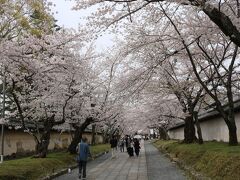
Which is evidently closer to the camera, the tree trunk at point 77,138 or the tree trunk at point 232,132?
the tree trunk at point 232,132

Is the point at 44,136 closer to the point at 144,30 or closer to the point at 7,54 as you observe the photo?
the point at 144,30

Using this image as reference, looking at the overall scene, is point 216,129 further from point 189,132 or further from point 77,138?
point 77,138

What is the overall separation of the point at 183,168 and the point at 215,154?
14.3 feet

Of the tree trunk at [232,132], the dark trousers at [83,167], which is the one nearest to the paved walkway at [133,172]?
the dark trousers at [83,167]

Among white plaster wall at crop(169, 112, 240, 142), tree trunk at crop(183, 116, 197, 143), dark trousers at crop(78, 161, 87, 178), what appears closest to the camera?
dark trousers at crop(78, 161, 87, 178)

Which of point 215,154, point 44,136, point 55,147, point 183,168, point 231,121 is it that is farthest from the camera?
point 55,147

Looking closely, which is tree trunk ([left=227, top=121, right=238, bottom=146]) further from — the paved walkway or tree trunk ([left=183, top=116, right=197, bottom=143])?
tree trunk ([left=183, top=116, right=197, bottom=143])

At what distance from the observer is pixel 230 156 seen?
1375 cm

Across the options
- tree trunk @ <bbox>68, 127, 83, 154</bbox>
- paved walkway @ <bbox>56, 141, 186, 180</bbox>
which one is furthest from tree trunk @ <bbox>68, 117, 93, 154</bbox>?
paved walkway @ <bbox>56, 141, 186, 180</bbox>

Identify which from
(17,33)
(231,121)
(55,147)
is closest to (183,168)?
(231,121)

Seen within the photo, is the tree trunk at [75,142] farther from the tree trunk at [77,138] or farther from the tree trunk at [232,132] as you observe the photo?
the tree trunk at [232,132]

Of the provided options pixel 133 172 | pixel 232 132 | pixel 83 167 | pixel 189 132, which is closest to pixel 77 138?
pixel 189 132

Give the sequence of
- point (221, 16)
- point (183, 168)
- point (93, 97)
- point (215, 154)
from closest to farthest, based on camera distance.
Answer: point (221, 16) → point (215, 154) → point (183, 168) → point (93, 97)

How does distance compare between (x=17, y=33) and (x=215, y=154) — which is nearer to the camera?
(x=215, y=154)
